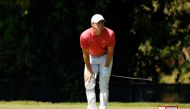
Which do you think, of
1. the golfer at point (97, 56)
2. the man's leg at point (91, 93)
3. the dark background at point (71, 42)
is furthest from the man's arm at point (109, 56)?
the dark background at point (71, 42)

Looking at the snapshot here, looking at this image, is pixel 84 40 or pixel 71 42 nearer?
pixel 84 40

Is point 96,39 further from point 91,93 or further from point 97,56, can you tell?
point 91,93

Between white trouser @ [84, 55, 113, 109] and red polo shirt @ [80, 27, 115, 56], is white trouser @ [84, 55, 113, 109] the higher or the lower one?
the lower one

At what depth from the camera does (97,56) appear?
1118 centimetres

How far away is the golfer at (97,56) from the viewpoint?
428 inches

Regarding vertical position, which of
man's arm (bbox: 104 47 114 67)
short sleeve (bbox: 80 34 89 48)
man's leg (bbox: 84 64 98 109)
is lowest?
man's leg (bbox: 84 64 98 109)

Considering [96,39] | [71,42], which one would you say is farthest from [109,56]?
[71,42]

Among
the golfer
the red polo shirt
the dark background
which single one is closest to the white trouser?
the golfer

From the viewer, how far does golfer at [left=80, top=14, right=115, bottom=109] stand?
1087 centimetres

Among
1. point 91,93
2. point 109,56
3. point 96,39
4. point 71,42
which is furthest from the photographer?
point 71,42

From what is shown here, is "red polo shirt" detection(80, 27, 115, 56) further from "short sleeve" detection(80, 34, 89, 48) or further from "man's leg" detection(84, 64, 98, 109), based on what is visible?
"man's leg" detection(84, 64, 98, 109)

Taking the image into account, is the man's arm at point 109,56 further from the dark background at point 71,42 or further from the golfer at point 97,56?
the dark background at point 71,42

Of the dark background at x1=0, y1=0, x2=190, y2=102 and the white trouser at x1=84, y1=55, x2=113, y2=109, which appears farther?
the dark background at x1=0, y1=0, x2=190, y2=102

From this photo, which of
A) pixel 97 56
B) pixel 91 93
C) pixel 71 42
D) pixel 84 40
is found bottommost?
pixel 91 93
